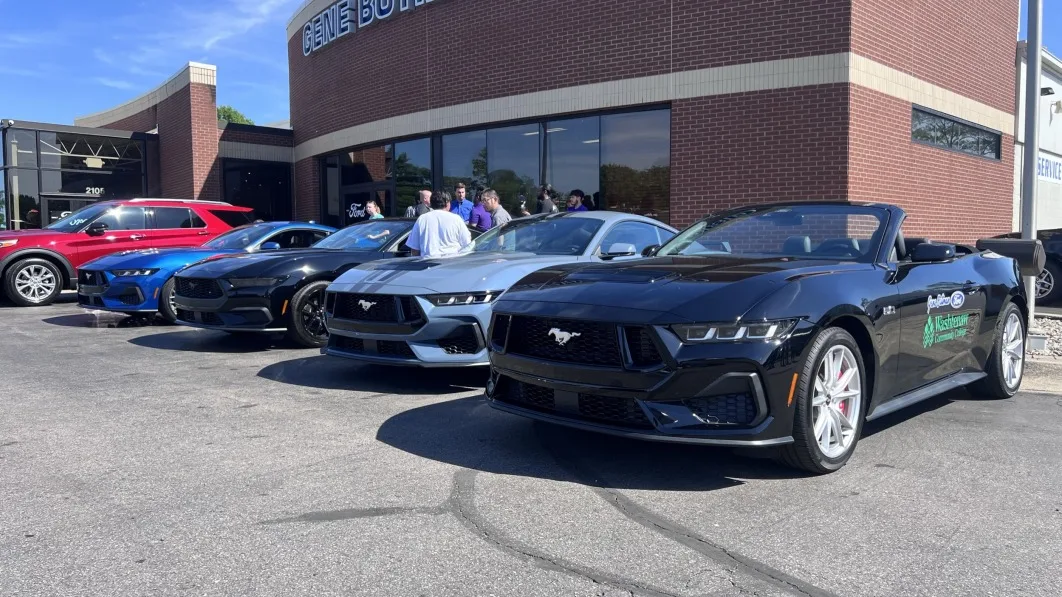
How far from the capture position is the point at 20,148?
77.9 feet

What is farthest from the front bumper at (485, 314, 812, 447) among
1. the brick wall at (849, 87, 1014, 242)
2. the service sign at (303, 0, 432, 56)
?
the service sign at (303, 0, 432, 56)

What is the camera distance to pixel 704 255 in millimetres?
5438

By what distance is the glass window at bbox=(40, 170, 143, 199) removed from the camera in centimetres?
2425

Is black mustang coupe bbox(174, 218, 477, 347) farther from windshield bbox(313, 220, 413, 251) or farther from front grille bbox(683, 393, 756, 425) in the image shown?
front grille bbox(683, 393, 756, 425)

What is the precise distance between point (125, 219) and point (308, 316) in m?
7.00

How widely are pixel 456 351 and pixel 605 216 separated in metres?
2.08

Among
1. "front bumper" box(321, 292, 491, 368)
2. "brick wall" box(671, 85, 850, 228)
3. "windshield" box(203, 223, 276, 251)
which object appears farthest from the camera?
"brick wall" box(671, 85, 850, 228)

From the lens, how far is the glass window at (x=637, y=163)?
45.4 ft

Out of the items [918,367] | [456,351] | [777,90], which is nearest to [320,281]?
[456,351]

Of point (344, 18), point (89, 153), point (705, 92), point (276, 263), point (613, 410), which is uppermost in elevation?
point (344, 18)

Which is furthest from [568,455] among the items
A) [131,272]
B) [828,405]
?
[131,272]

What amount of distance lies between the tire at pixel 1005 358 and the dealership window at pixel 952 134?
8.33 m

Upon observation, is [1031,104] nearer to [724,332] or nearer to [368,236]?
[368,236]

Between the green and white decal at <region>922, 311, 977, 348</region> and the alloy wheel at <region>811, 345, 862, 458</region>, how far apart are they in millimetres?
950
